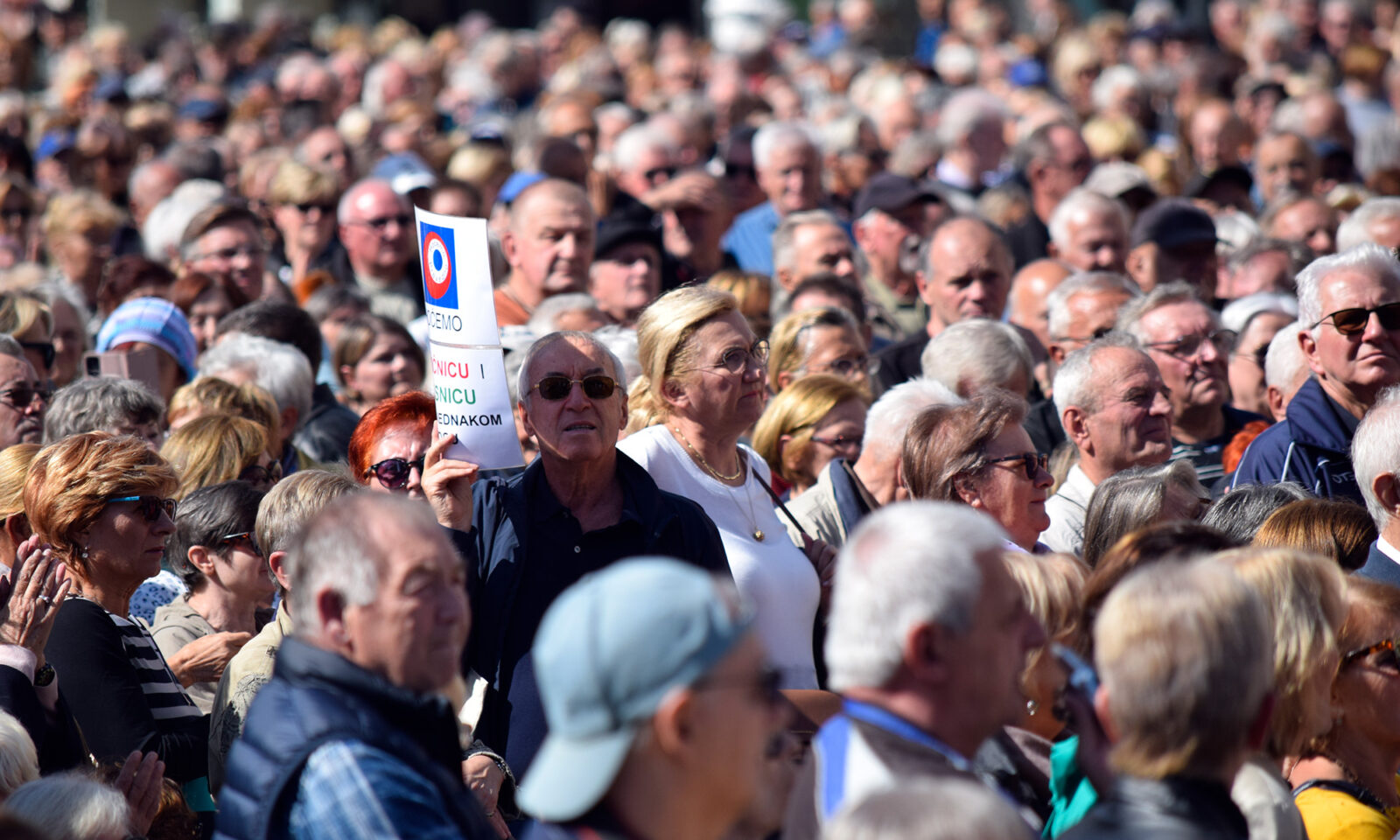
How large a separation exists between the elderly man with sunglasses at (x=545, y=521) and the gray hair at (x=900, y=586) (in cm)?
157

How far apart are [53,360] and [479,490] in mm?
3289

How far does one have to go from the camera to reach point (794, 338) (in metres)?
6.95

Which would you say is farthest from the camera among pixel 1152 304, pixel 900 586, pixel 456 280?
pixel 1152 304

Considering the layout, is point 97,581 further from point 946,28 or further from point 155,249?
point 946,28

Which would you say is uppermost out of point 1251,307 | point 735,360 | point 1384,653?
point 735,360

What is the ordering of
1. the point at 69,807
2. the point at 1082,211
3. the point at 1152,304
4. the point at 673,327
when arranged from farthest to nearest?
the point at 1082,211 < the point at 1152,304 < the point at 673,327 < the point at 69,807

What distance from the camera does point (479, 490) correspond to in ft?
14.7

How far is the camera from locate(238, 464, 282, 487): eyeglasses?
18.1 ft

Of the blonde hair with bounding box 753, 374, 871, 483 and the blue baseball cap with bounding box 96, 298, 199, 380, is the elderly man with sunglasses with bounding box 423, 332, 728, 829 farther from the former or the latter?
the blue baseball cap with bounding box 96, 298, 199, 380

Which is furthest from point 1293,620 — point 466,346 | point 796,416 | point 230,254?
point 230,254

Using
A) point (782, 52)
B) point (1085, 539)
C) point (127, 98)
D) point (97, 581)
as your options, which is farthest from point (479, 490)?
point (782, 52)

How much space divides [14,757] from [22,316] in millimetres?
3660

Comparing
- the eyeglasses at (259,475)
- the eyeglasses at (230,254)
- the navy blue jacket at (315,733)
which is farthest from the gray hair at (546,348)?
the eyeglasses at (230,254)

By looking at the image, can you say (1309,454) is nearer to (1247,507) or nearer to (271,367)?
(1247,507)
